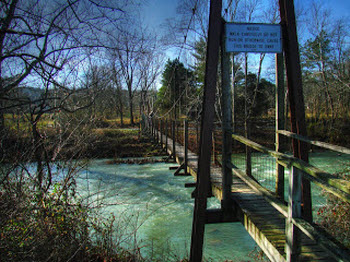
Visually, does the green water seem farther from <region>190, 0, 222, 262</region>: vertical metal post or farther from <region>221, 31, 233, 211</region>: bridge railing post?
<region>221, 31, 233, 211</region>: bridge railing post

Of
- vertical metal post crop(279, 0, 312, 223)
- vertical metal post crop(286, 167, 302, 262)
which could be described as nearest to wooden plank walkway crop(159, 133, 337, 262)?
vertical metal post crop(286, 167, 302, 262)

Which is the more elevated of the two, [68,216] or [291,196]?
[291,196]

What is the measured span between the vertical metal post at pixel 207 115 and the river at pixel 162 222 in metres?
0.68

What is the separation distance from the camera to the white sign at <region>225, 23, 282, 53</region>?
213 cm

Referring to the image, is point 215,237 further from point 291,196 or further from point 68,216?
point 291,196

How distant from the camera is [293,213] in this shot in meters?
1.34

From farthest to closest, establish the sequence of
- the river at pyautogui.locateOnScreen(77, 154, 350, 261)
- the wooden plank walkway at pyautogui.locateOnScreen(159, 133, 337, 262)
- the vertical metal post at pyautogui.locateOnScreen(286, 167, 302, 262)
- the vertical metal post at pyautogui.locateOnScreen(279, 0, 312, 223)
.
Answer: the river at pyautogui.locateOnScreen(77, 154, 350, 261) → the vertical metal post at pyautogui.locateOnScreen(279, 0, 312, 223) → the wooden plank walkway at pyautogui.locateOnScreen(159, 133, 337, 262) → the vertical metal post at pyautogui.locateOnScreen(286, 167, 302, 262)

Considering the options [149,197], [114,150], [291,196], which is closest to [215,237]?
[149,197]

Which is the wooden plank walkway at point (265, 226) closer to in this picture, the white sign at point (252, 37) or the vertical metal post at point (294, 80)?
the vertical metal post at point (294, 80)

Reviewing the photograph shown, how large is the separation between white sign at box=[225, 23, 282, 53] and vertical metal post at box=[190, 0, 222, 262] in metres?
0.10

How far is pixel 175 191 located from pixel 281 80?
4.75m

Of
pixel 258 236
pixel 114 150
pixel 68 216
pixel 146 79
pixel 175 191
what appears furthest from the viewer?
pixel 146 79

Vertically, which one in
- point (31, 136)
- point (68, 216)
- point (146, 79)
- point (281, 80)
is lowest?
point (68, 216)

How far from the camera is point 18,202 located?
2158mm
